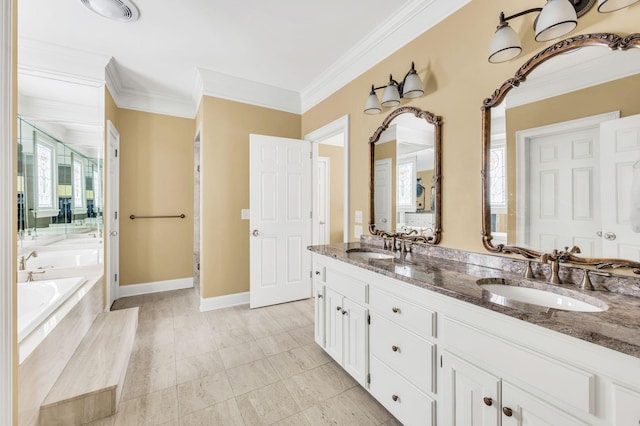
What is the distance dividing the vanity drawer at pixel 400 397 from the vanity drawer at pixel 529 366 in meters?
0.37

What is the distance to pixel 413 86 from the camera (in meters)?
1.95

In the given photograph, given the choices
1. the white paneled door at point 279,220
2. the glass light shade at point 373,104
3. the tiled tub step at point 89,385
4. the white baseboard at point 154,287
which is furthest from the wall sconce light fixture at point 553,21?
the white baseboard at point 154,287

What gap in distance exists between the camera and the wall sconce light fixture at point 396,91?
1957 millimetres

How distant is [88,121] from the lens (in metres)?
2.88

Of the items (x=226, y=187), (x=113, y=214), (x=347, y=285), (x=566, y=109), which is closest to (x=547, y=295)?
(x=566, y=109)

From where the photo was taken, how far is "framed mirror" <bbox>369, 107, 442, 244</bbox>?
1.96m

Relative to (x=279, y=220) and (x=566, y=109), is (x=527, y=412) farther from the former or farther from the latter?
(x=279, y=220)

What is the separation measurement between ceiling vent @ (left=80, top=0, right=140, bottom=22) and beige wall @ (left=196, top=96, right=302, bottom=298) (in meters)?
1.07

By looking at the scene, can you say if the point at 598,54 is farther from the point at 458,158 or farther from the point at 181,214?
the point at 181,214

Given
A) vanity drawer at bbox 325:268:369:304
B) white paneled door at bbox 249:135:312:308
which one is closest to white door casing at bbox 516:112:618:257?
vanity drawer at bbox 325:268:369:304

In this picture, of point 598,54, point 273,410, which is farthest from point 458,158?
point 273,410

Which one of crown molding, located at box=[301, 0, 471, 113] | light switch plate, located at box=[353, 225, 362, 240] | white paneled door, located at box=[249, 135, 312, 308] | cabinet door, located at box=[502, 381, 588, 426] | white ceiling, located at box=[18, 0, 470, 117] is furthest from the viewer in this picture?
white paneled door, located at box=[249, 135, 312, 308]

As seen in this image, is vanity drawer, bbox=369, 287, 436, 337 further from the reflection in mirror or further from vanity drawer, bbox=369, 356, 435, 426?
the reflection in mirror

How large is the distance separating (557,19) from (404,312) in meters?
1.49
